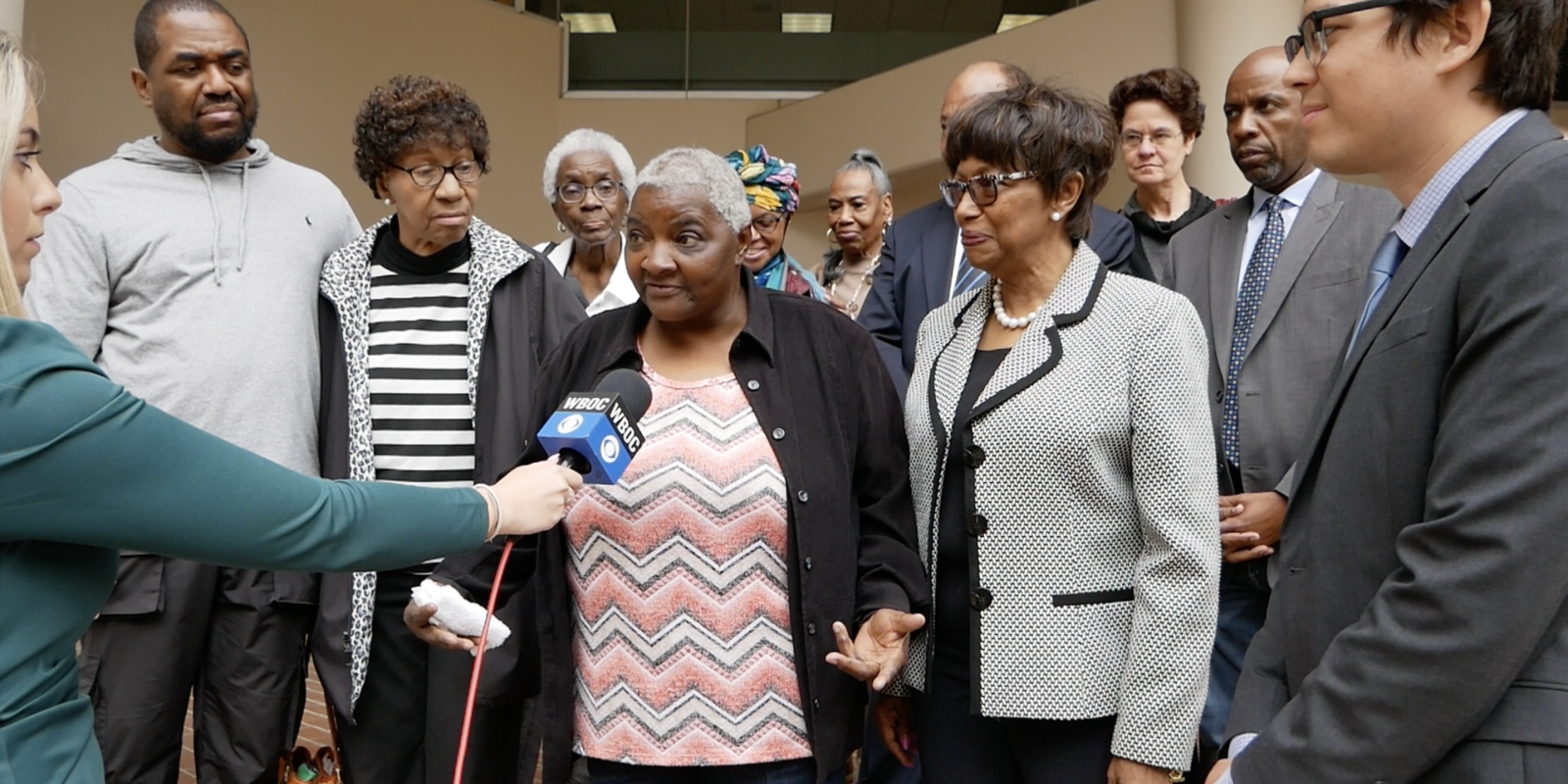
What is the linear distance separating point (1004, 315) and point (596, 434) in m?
0.86

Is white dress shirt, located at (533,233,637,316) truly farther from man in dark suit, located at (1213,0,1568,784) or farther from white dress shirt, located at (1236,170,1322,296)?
man in dark suit, located at (1213,0,1568,784)

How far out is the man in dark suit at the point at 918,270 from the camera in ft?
10.4

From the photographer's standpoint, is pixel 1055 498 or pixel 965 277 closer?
pixel 1055 498

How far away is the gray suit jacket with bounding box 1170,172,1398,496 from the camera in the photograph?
2.77m

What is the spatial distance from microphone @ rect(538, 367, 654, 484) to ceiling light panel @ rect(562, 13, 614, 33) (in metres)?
11.2

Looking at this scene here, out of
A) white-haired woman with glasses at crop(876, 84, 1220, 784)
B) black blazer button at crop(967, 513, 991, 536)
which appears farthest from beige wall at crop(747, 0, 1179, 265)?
black blazer button at crop(967, 513, 991, 536)

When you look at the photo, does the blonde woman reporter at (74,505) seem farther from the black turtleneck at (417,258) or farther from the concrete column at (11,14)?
the concrete column at (11,14)

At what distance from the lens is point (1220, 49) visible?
312 inches

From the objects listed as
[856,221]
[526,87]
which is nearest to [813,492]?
[856,221]

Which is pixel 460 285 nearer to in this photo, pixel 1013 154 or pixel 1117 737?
pixel 1013 154

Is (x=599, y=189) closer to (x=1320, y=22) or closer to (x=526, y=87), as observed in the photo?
(x=1320, y=22)

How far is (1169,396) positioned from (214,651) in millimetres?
2217

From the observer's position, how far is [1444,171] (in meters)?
1.50

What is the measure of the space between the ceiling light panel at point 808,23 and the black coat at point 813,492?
406 inches
